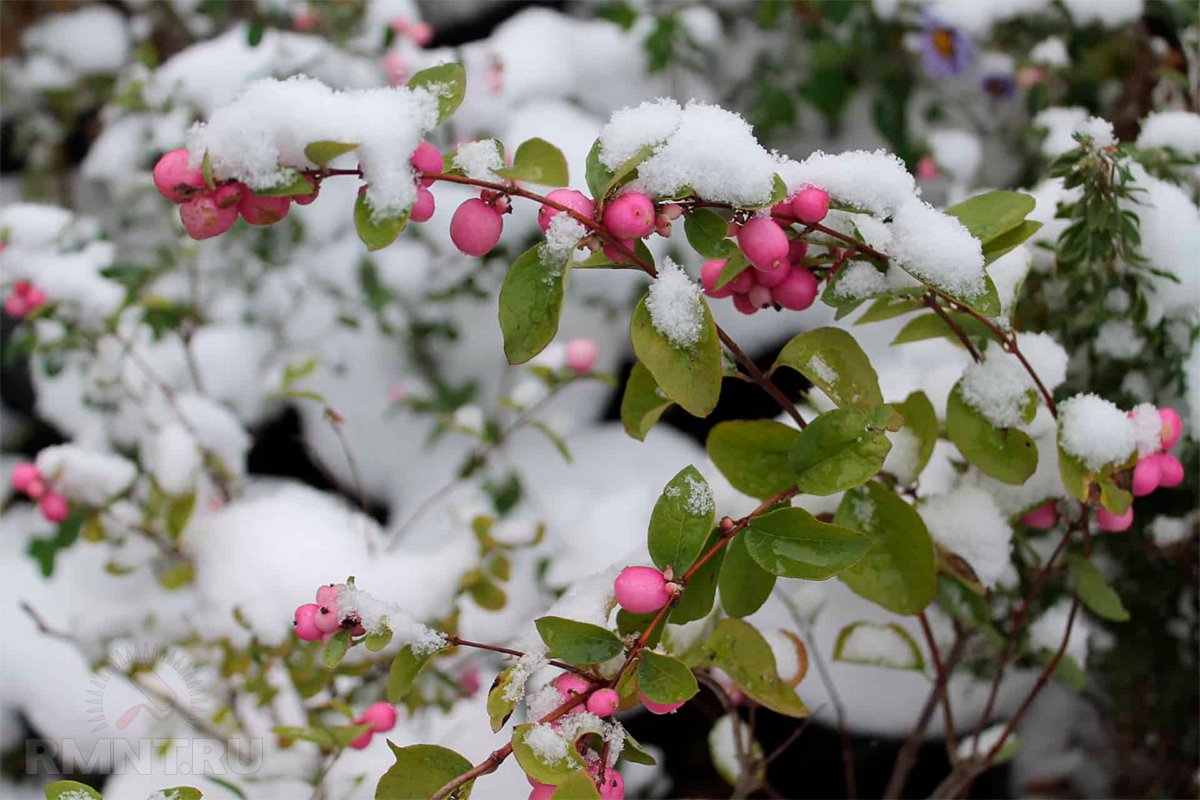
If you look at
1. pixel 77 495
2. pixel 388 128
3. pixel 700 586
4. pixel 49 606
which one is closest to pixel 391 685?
pixel 700 586

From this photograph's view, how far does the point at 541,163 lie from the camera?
1.53ft

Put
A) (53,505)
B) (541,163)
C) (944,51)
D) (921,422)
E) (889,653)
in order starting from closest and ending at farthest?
(541,163), (921,422), (889,653), (53,505), (944,51)

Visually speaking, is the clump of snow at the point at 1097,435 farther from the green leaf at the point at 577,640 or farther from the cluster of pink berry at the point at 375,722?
the cluster of pink berry at the point at 375,722

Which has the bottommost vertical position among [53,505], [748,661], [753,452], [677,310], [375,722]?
[53,505]

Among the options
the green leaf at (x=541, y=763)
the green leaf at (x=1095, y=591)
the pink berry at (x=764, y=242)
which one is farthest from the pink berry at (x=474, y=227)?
the green leaf at (x=1095, y=591)

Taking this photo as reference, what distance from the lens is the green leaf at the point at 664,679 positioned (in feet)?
1.34

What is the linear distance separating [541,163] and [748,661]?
311 millimetres

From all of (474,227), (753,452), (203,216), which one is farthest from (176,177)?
(753,452)

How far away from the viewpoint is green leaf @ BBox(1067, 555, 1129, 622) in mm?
616

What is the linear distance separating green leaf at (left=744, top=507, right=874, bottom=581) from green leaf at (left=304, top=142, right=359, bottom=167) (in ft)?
0.86

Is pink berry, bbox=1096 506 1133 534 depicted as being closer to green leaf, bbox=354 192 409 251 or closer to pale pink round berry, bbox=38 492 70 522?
green leaf, bbox=354 192 409 251

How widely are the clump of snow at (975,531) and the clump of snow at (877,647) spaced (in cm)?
10

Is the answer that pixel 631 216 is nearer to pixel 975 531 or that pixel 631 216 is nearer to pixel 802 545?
pixel 802 545

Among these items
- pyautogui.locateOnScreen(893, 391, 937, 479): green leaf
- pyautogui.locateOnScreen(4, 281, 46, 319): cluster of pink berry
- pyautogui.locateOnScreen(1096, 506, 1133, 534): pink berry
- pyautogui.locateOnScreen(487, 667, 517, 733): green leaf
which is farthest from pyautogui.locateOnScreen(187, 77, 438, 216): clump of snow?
pyautogui.locateOnScreen(4, 281, 46, 319): cluster of pink berry
